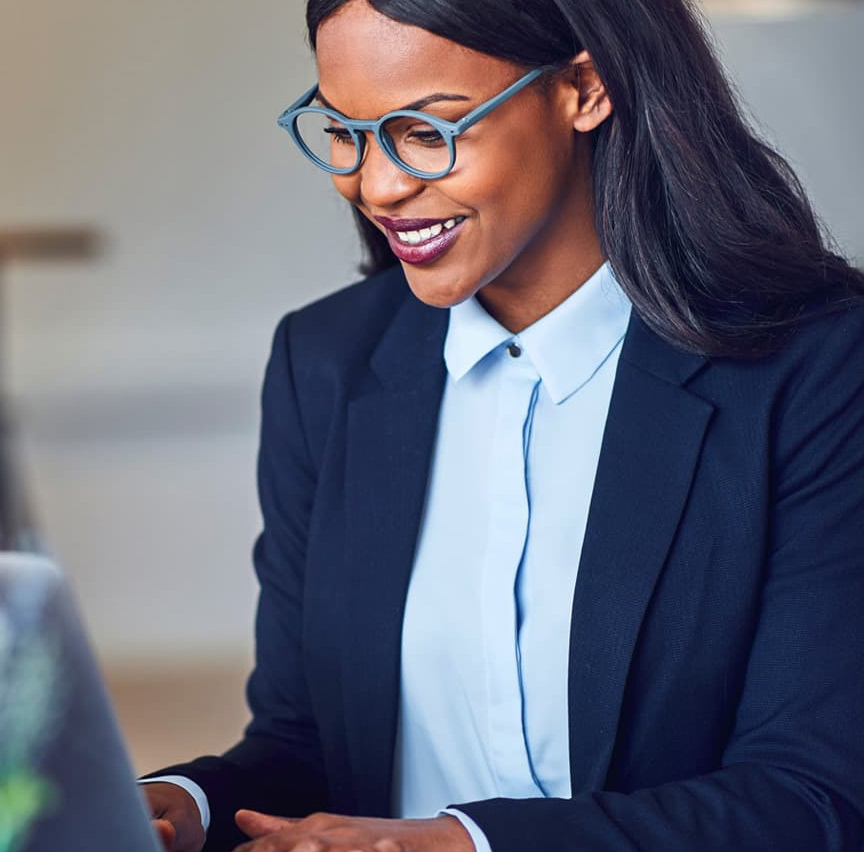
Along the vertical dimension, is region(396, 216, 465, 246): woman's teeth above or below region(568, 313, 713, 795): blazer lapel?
above

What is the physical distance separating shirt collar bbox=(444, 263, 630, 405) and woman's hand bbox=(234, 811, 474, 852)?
17.7 inches

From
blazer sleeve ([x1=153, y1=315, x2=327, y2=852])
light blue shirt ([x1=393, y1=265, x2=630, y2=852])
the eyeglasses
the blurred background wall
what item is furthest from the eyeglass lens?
the blurred background wall

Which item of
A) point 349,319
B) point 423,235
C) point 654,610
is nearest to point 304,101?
point 423,235

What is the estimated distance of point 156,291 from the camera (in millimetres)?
3812

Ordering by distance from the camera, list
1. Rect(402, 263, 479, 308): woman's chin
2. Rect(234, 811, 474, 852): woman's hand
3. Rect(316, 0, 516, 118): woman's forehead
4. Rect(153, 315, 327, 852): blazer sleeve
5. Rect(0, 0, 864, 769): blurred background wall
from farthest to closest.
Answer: Rect(0, 0, 864, 769): blurred background wall
Rect(153, 315, 327, 852): blazer sleeve
Rect(402, 263, 479, 308): woman's chin
Rect(316, 0, 516, 118): woman's forehead
Rect(234, 811, 474, 852): woman's hand

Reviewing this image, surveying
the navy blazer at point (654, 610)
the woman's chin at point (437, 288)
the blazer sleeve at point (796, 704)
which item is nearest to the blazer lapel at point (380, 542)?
the navy blazer at point (654, 610)

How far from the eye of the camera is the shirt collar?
134 centimetres

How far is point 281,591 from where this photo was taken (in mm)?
1448

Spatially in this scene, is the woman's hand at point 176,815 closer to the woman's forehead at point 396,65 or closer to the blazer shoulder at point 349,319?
the blazer shoulder at point 349,319

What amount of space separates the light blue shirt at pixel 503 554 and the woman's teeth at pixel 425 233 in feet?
0.54

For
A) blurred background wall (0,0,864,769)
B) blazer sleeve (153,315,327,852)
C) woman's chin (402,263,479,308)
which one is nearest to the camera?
woman's chin (402,263,479,308)

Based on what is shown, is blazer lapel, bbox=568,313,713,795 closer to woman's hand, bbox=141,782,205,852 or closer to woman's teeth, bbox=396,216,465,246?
woman's teeth, bbox=396,216,465,246

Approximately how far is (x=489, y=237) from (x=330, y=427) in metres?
0.30

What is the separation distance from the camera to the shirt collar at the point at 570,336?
134 cm
